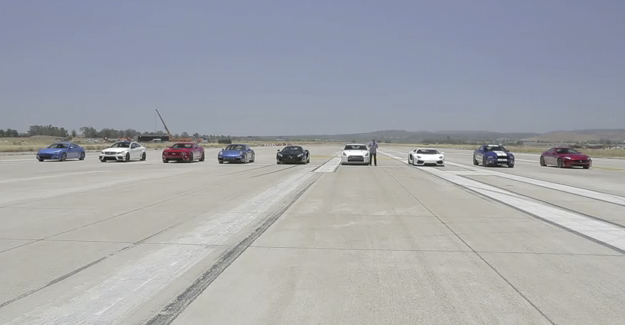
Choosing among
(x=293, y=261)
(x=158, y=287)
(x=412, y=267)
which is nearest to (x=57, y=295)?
(x=158, y=287)

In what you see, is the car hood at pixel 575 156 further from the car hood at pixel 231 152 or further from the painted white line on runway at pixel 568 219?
the car hood at pixel 231 152

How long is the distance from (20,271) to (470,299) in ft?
18.0

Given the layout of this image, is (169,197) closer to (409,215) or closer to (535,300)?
(409,215)

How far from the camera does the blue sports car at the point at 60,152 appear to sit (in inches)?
1383

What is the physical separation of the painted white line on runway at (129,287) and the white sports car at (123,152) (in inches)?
1109

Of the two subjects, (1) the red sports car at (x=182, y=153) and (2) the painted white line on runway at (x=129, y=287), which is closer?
(2) the painted white line on runway at (x=129, y=287)

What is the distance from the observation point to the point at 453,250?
25.6 ft

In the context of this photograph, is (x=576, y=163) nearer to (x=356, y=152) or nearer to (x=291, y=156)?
(x=356, y=152)

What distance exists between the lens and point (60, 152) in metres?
36.0

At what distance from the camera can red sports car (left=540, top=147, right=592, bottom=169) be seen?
31297 millimetres

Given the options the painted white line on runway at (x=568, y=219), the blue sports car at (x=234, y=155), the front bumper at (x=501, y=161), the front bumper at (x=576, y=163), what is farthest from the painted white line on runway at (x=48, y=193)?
the front bumper at (x=576, y=163)

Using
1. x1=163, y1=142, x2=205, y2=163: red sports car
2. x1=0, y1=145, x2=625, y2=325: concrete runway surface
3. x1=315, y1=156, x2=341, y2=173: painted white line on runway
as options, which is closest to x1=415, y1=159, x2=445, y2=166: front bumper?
x1=315, y1=156, x2=341, y2=173: painted white line on runway

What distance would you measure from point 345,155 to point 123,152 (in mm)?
15754

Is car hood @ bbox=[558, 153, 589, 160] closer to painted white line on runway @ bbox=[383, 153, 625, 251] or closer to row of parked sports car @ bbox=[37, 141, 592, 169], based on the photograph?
row of parked sports car @ bbox=[37, 141, 592, 169]
